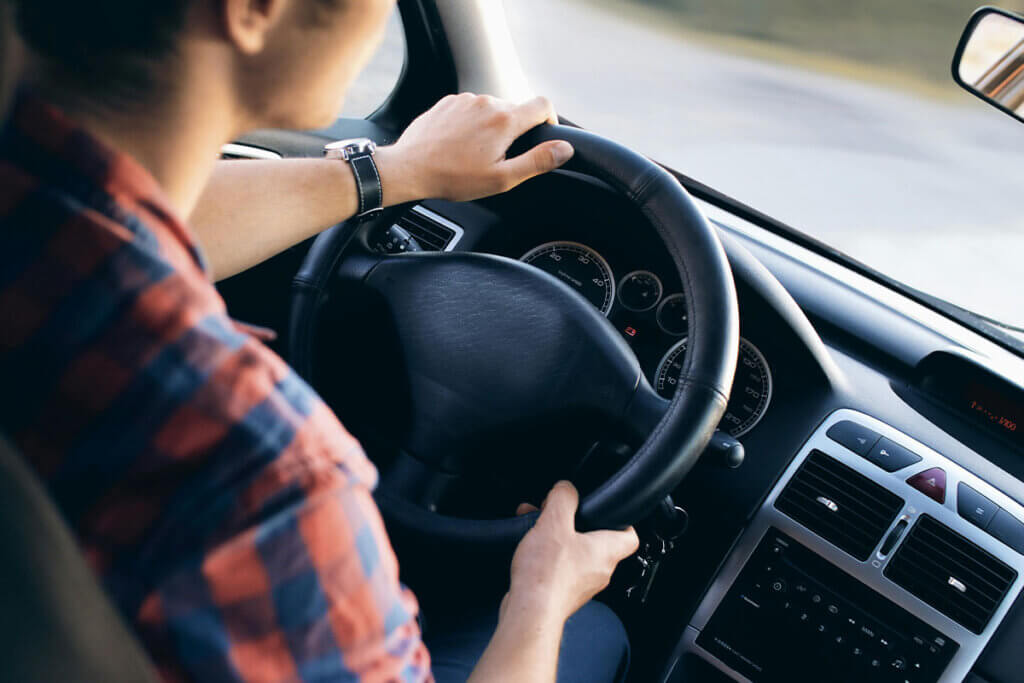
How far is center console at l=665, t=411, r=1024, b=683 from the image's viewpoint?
1404 millimetres

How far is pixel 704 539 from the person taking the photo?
5.20ft

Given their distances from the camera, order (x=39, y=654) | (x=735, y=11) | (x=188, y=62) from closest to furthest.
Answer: (x=39, y=654) → (x=188, y=62) → (x=735, y=11)

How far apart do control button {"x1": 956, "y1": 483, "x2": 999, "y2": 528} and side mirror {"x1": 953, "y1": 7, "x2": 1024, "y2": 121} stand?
0.78 meters

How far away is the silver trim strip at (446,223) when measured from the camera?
181cm

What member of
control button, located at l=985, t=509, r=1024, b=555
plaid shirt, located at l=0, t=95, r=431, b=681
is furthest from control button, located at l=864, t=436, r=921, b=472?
plaid shirt, located at l=0, t=95, r=431, b=681

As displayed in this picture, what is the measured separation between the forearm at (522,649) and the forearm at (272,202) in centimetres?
70

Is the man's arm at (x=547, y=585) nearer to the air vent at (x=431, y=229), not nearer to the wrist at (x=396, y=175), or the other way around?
the wrist at (x=396, y=175)

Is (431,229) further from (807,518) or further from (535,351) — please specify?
(807,518)

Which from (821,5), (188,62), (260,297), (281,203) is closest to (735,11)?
(821,5)

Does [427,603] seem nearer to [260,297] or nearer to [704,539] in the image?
[704,539]

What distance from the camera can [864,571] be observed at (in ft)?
4.79

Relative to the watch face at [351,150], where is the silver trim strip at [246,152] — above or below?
below

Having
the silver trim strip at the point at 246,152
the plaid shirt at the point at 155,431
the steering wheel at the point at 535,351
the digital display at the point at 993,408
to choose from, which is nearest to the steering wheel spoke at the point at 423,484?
the steering wheel at the point at 535,351

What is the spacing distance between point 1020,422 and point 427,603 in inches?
42.7
